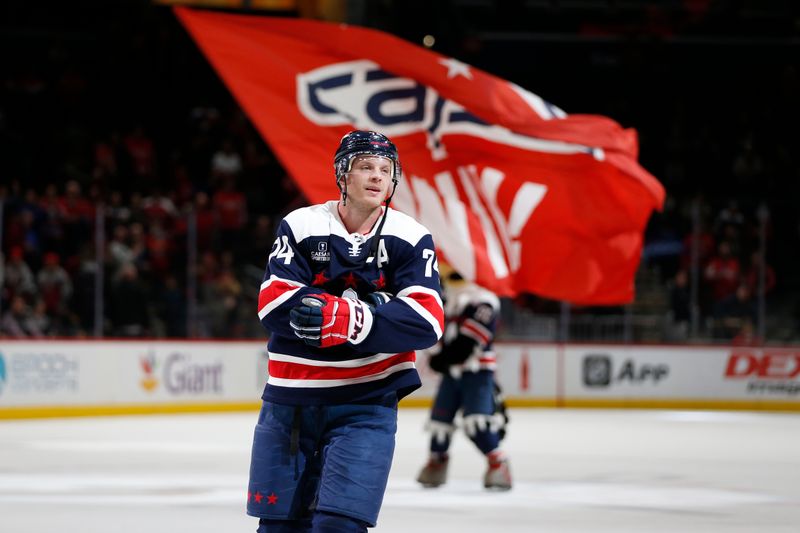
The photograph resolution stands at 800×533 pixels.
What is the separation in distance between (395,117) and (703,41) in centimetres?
1928

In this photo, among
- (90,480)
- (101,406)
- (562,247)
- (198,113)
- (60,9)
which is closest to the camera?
(562,247)

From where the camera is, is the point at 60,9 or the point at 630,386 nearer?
the point at 630,386

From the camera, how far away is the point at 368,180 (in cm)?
461

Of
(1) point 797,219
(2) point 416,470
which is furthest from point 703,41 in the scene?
(2) point 416,470

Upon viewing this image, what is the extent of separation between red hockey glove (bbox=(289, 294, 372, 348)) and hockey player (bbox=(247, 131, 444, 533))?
3.6 inches

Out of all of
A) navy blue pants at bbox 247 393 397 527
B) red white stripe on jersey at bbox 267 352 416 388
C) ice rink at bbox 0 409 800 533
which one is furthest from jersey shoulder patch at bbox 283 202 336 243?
ice rink at bbox 0 409 800 533

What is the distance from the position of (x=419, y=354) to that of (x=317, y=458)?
50.9 ft

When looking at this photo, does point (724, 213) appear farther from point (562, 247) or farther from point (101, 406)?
point (562, 247)

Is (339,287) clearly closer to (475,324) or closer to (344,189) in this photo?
(344,189)

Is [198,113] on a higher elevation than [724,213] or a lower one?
higher

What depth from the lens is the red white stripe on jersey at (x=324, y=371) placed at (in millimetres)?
4598

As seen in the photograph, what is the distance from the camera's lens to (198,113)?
24.6 meters

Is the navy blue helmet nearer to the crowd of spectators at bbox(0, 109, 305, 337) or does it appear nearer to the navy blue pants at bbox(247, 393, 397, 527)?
the navy blue pants at bbox(247, 393, 397, 527)

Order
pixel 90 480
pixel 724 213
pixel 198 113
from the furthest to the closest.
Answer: pixel 198 113
pixel 724 213
pixel 90 480
